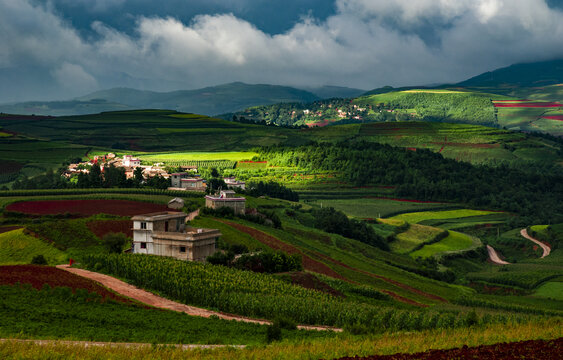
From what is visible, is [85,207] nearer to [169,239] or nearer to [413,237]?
[169,239]

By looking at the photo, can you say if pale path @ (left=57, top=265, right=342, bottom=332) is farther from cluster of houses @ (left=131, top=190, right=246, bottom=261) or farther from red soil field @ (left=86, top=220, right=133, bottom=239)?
red soil field @ (left=86, top=220, right=133, bottom=239)

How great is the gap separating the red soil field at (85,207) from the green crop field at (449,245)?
4396 cm

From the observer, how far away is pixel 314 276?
59781mm

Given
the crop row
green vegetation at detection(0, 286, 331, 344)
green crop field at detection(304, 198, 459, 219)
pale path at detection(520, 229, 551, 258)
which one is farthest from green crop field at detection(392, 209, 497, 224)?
green vegetation at detection(0, 286, 331, 344)

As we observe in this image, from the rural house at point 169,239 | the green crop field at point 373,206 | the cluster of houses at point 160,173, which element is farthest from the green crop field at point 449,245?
the rural house at point 169,239

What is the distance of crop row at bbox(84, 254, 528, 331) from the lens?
41219mm

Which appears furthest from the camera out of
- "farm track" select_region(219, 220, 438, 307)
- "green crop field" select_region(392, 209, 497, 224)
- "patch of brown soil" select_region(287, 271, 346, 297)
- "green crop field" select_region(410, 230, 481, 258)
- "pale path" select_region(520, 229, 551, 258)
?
"green crop field" select_region(392, 209, 497, 224)

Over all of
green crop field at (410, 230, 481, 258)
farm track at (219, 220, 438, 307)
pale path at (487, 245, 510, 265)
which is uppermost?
farm track at (219, 220, 438, 307)

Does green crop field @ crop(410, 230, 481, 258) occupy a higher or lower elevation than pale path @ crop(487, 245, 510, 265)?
higher

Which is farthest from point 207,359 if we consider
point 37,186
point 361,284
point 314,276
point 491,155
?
point 491,155

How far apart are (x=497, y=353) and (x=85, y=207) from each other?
68259 mm

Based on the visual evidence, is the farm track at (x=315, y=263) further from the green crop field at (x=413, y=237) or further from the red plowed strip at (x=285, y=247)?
the green crop field at (x=413, y=237)

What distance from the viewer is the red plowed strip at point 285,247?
6700 centimetres

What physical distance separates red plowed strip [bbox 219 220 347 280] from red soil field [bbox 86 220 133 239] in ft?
43.3
